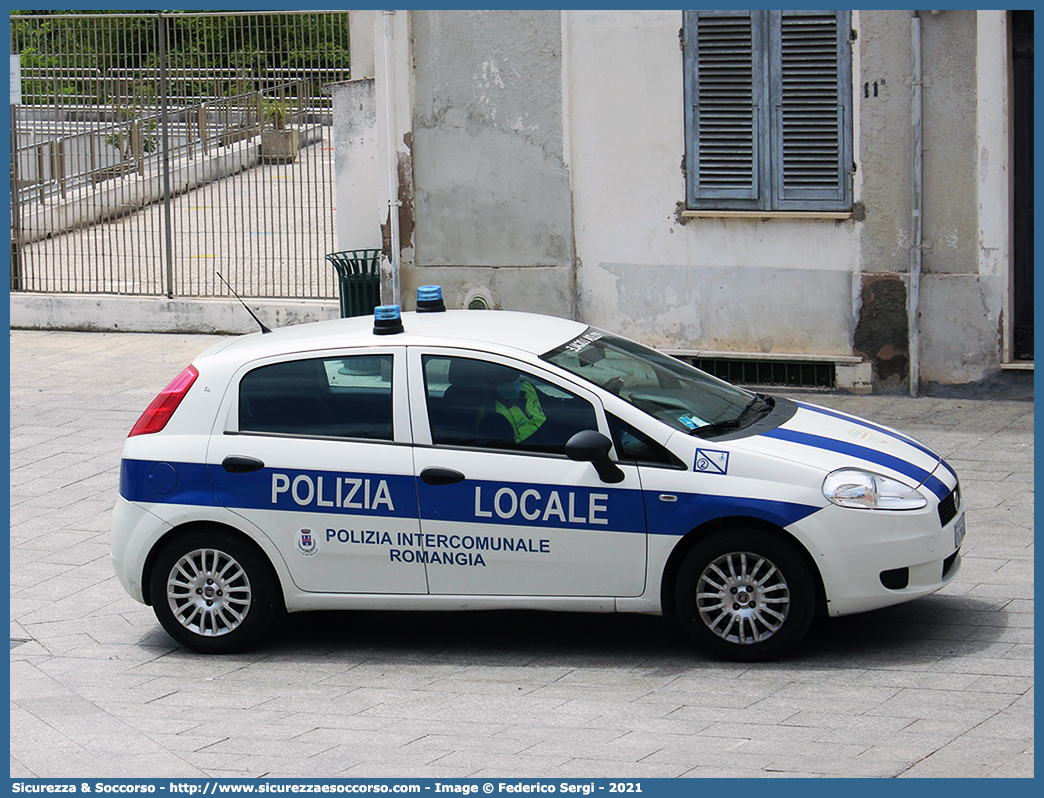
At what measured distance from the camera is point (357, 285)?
13953 millimetres

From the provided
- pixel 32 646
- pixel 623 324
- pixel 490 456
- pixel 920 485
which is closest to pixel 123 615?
pixel 32 646

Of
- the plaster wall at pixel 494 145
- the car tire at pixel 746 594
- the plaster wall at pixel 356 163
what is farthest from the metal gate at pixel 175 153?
the car tire at pixel 746 594

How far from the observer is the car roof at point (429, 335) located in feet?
22.6

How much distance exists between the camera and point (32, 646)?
725cm

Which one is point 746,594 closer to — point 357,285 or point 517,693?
point 517,693

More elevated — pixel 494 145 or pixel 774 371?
pixel 494 145

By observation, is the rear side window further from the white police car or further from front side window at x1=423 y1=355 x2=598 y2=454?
front side window at x1=423 y1=355 x2=598 y2=454

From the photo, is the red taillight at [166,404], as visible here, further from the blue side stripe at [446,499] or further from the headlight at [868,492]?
the headlight at [868,492]

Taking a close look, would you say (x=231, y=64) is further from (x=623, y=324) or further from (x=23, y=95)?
(x=623, y=324)

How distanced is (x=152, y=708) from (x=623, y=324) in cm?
773

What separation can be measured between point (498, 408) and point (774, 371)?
6.61 m

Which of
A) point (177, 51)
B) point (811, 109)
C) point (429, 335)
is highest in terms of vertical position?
point (177, 51)

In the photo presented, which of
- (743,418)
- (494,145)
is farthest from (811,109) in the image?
(743,418)

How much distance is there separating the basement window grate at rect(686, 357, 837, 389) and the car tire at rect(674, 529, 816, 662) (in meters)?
6.45
